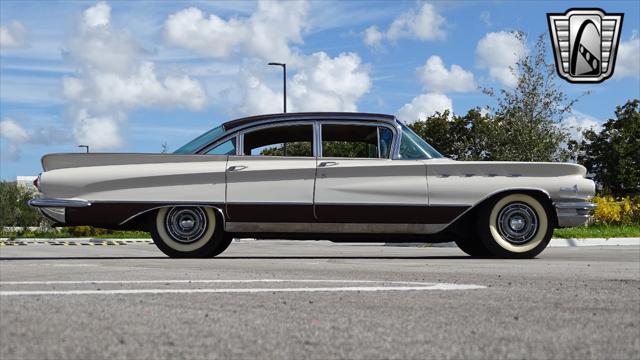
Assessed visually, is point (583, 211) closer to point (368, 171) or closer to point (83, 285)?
point (368, 171)

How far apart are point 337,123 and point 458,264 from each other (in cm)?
239

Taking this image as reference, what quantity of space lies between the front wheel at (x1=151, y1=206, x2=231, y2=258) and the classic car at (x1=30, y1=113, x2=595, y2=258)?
1 cm

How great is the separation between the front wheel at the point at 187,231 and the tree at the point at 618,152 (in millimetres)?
51925

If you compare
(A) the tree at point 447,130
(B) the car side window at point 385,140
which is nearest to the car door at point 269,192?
(B) the car side window at point 385,140

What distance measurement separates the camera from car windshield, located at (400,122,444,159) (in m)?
9.82

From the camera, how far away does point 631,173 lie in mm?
59750

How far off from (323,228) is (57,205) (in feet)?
9.94

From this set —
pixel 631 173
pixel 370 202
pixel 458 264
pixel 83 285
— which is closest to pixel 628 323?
pixel 83 285

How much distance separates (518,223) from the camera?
9.81m

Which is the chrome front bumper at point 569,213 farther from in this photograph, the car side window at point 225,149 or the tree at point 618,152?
the tree at point 618,152

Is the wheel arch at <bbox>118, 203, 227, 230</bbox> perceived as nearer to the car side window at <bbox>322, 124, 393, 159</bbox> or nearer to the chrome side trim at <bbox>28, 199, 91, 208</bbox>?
the chrome side trim at <bbox>28, 199, 91, 208</bbox>

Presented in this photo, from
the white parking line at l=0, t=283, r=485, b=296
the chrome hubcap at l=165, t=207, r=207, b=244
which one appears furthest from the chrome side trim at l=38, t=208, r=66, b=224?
the white parking line at l=0, t=283, r=485, b=296

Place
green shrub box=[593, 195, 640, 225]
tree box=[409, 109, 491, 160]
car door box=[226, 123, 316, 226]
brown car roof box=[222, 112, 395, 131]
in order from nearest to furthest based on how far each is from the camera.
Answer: car door box=[226, 123, 316, 226]
brown car roof box=[222, 112, 395, 131]
green shrub box=[593, 195, 640, 225]
tree box=[409, 109, 491, 160]

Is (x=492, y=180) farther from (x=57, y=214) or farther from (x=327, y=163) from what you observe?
(x=57, y=214)
